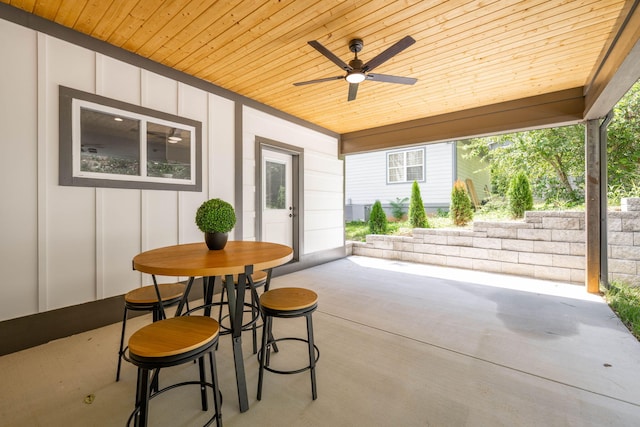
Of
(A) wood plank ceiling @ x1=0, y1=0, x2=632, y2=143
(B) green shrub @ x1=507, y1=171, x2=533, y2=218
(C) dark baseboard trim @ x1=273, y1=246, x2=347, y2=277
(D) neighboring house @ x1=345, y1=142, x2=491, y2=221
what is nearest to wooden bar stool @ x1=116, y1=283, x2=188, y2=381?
(A) wood plank ceiling @ x1=0, y1=0, x2=632, y2=143

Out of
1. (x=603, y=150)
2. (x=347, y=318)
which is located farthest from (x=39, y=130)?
(x=603, y=150)

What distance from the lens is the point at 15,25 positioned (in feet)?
7.63

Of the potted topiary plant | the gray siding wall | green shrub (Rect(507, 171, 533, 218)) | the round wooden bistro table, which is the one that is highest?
the gray siding wall

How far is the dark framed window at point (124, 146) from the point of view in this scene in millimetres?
2602

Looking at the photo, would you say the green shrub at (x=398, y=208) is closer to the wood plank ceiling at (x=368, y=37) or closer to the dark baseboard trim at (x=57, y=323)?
the wood plank ceiling at (x=368, y=37)

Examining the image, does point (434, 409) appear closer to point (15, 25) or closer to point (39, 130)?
point (39, 130)

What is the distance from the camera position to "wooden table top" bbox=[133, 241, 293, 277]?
1454 millimetres

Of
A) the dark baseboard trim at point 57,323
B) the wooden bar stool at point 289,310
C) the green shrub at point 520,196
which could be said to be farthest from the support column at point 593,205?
the dark baseboard trim at point 57,323

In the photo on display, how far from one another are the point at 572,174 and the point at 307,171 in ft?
19.1

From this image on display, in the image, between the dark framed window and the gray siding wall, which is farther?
the gray siding wall

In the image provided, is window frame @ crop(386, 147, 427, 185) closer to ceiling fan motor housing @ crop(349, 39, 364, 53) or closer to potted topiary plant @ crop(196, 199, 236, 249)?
ceiling fan motor housing @ crop(349, 39, 364, 53)

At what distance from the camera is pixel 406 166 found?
9.57 m

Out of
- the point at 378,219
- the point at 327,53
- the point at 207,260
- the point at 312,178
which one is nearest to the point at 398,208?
the point at 378,219

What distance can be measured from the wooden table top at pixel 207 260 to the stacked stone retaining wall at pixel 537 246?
4.52 metres
